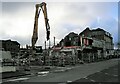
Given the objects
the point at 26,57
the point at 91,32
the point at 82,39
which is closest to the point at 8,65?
the point at 26,57

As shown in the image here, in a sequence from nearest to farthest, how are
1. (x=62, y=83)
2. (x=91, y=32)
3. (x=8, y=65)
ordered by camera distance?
(x=62, y=83), (x=8, y=65), (x=91, y=32)

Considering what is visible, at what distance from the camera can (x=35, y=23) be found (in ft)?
154

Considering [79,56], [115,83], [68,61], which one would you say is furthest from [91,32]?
[115,83]

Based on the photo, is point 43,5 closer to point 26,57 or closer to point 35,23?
point 35,23

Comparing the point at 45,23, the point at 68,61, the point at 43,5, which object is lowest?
the point at 68,61

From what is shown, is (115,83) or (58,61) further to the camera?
(58,61)

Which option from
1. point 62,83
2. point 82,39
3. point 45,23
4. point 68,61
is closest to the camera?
point 62,83

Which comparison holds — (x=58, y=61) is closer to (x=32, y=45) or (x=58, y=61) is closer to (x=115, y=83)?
(x=32, y=45)

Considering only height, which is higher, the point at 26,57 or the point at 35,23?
the point at 35,23

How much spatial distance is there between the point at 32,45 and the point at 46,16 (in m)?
5.52

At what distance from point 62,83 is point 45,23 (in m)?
27.5

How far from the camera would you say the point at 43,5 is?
45312mm

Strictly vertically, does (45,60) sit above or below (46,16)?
below

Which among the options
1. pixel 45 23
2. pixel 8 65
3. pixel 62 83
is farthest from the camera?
pixel 45 23
